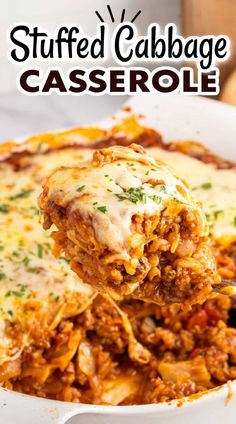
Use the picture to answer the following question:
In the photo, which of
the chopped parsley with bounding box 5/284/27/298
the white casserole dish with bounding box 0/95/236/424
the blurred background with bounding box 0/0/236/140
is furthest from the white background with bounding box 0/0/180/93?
the white casserole dish with bounding box 0/95/236/424

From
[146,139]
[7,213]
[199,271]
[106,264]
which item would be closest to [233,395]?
[199,271]

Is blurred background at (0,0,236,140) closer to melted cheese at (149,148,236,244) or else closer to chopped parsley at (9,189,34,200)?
melted cheese at (149,148,236,244)

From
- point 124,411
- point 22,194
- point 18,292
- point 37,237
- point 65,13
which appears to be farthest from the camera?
point 65,13

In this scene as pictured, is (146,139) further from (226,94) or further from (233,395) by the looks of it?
(233,395)

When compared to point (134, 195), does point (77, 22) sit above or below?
above

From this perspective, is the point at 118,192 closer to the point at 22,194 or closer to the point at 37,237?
the point at 37,237

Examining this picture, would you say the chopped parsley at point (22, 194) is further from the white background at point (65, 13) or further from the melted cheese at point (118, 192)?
the white background at point (65, 13)

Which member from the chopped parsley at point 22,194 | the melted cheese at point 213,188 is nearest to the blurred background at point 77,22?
the melted cheese at point 213,188

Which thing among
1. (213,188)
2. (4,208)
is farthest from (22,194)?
(213,188)
